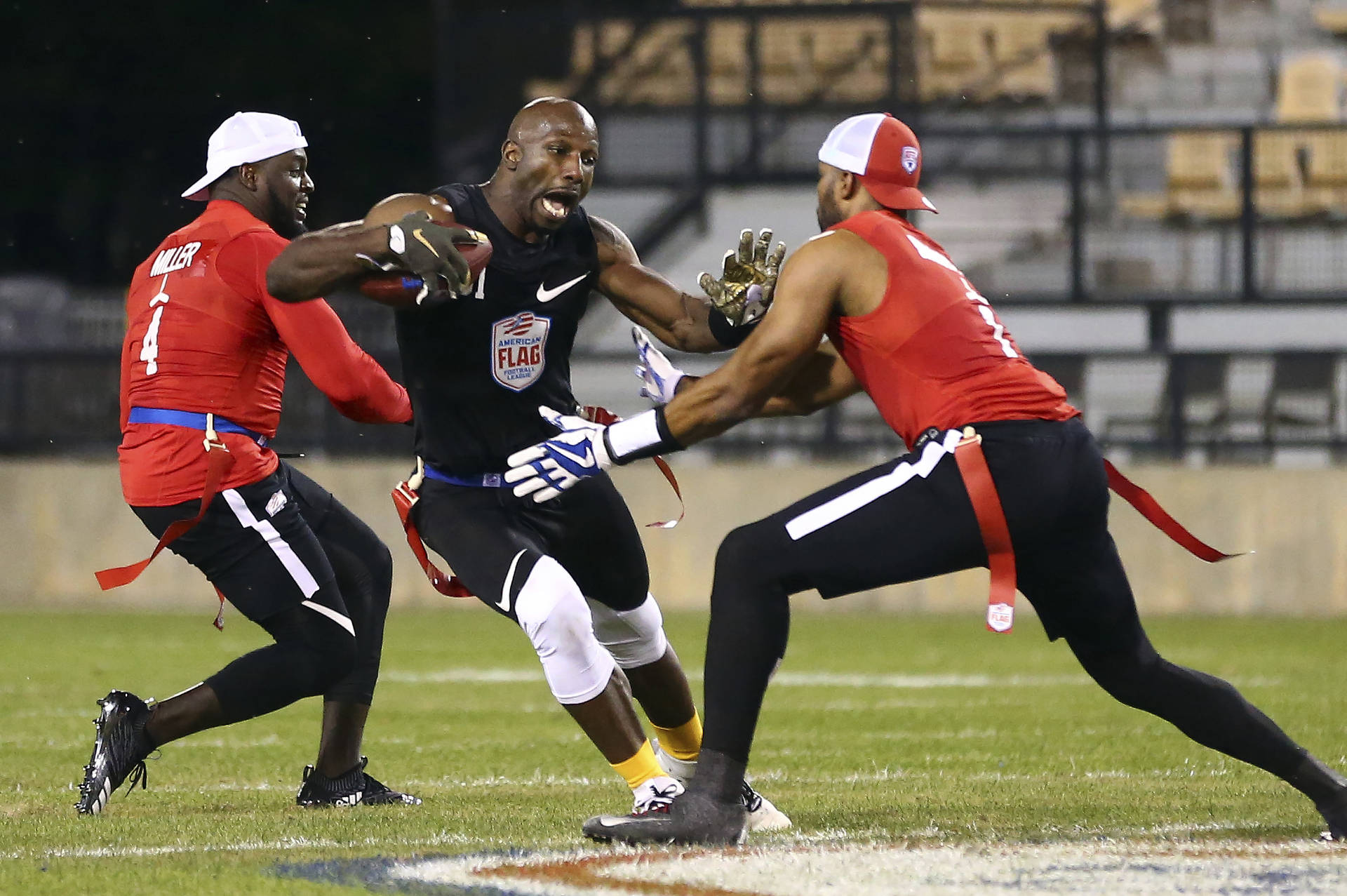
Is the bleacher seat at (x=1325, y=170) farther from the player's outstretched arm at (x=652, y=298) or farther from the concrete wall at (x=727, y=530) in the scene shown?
the player's outstretched arm at (x=652, y=298)

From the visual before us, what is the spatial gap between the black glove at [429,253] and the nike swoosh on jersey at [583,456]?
1.67 feet

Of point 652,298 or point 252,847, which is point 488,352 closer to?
point 652,298

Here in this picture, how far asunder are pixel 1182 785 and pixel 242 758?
11.3 feet

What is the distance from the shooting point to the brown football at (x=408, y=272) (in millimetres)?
5633

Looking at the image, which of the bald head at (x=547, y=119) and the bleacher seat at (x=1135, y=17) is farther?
the bleacher seat at (x=1135, y=17)

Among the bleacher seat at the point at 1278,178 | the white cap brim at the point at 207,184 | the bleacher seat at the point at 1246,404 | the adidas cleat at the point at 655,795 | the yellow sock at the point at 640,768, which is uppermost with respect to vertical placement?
the white cap brim at the point at 207,184

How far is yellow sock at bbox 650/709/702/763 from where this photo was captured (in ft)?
21.2

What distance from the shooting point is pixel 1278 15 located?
21109 mm

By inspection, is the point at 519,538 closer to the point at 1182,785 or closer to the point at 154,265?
the point at 154,265

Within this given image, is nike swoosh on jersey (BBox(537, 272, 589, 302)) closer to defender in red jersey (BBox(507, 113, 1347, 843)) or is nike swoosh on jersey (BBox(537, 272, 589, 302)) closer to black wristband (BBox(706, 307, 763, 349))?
black wristband (BBox(706, 307, 763, 349))

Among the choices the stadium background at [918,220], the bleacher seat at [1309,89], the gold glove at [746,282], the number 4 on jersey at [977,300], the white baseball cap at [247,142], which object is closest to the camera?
the number 4 on jersey at [977,300]

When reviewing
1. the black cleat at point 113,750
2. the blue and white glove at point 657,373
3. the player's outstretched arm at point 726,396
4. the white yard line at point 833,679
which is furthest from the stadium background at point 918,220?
the player's outstretched arm at point 726,396

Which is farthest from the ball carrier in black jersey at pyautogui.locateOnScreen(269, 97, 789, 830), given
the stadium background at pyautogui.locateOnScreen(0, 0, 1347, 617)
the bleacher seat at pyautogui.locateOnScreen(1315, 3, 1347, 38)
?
the bleacher seat at pyautogui.locateOnScreen(1315, 3, 1347, 38)

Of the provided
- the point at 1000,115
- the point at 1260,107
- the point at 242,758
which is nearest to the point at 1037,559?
the point at 242,758
